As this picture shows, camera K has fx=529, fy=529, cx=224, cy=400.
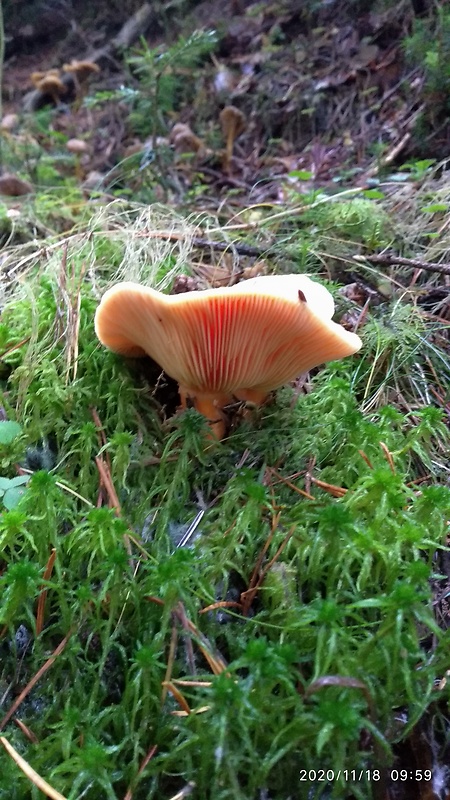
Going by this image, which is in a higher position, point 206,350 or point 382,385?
point 206,350

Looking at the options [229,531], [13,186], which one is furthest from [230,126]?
[229,531]

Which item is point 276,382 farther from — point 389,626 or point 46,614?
point 46,614

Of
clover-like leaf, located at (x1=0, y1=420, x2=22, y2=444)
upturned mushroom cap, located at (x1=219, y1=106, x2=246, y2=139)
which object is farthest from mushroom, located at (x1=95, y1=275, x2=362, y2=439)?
upturned mushroom cap, located at (x1=219, y1=106, x2=246, y2=139)

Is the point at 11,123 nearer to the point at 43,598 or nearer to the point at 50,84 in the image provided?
the point at 50,84

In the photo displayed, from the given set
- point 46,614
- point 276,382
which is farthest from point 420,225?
point 46,614

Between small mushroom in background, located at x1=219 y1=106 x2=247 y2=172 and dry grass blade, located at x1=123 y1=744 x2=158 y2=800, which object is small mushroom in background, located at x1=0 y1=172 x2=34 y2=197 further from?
dry grass blade, located at x1=123 y1=744 x2=158 y2=800

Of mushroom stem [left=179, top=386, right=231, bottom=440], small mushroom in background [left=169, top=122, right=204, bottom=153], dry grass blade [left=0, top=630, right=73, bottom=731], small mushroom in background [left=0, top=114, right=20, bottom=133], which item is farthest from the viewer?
small mushroom in background [left=0, top=114, right=20, bottom=133]
